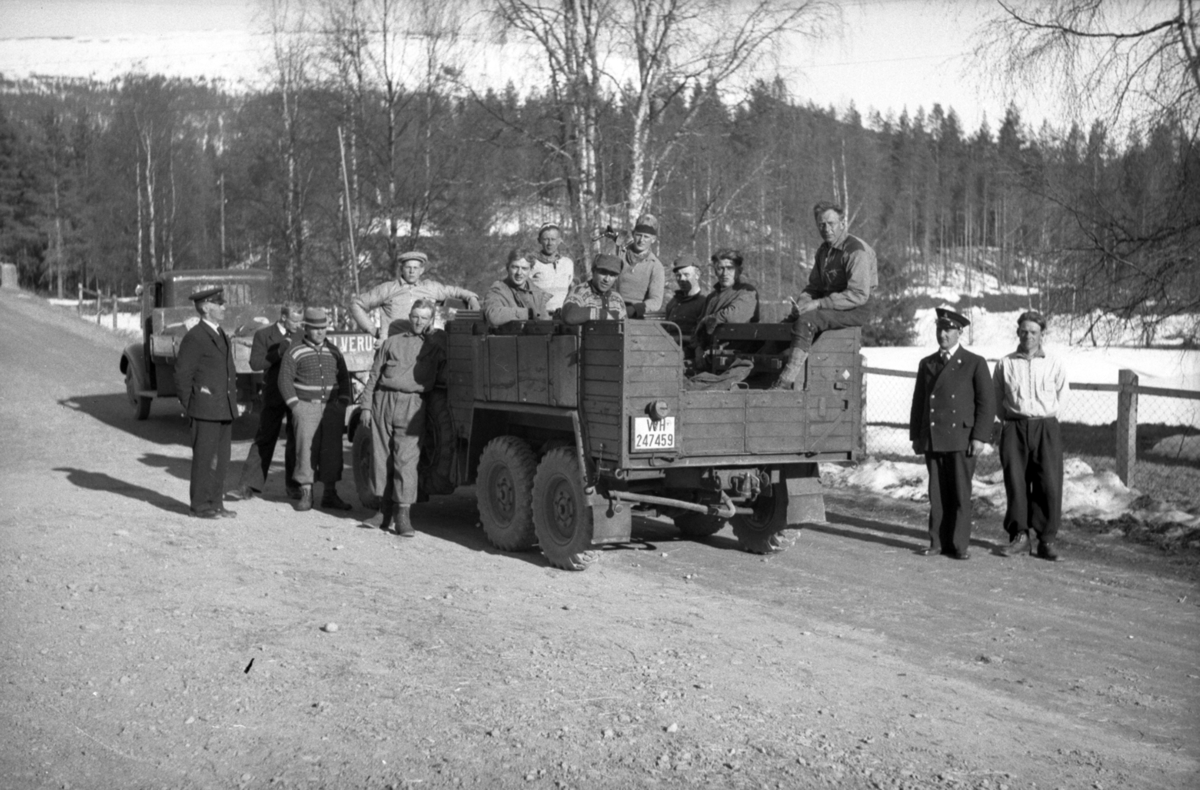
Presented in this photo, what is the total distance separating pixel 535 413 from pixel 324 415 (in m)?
3.21

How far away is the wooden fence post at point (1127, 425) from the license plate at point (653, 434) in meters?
5.82

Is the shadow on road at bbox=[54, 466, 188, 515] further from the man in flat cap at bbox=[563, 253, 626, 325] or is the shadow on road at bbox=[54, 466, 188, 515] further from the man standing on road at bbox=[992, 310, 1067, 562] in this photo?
the man standing on road at bbox=[992, 310, 1067, 562]

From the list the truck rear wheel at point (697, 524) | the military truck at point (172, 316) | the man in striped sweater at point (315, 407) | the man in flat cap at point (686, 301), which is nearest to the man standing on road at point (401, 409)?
the man in striped sweater at point (315, 407)

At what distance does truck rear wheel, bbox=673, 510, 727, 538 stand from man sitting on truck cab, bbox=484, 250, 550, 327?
2.01m

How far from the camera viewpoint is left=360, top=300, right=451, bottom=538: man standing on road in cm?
1052

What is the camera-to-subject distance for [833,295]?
9117 mm

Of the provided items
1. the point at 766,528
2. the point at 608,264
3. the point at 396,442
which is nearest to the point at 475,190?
the point at 396,442

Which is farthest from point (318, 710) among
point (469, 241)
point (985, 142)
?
point (469, 241)

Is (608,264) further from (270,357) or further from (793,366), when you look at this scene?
(270,357)

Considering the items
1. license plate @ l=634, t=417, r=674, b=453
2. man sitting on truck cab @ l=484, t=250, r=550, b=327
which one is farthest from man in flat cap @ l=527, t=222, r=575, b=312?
license plate @ l=634, t=417, r=674, b=453

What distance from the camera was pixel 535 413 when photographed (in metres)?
9.63

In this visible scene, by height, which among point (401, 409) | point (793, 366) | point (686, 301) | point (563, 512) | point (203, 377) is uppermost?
point (686, 301)

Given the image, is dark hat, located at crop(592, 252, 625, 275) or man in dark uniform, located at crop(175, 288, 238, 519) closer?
dark hat, located at crop(592, 252, 625, 275)

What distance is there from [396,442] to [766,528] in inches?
123
